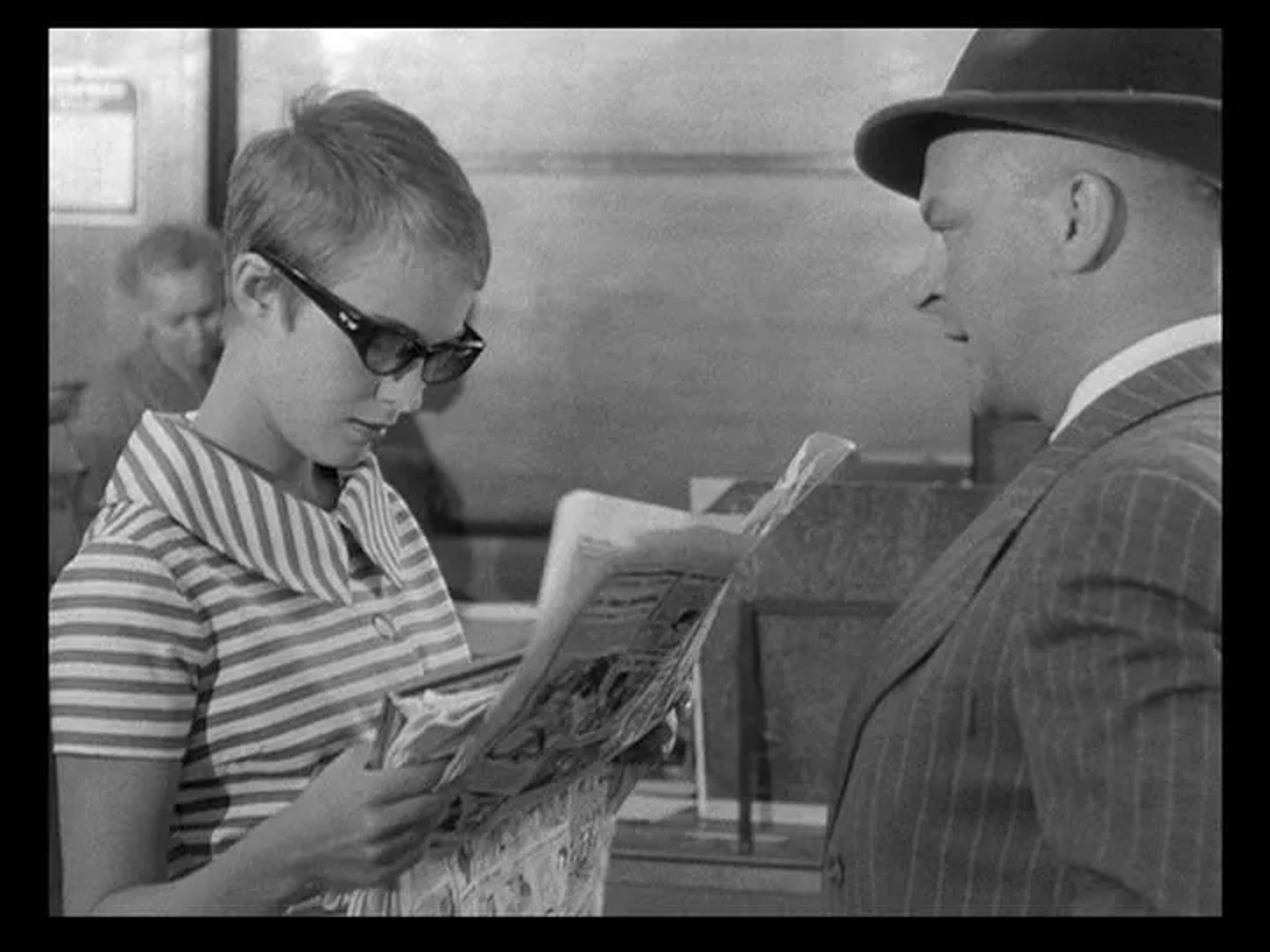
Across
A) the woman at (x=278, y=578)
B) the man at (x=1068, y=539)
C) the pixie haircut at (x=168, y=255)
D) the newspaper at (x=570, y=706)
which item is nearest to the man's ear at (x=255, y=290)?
the woman at (x=278, y=578)

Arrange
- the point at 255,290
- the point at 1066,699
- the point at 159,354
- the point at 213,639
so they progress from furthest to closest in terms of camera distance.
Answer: the point at 159,354 < the point at 255,290 < the point at 213,639 < the point at 1066,699

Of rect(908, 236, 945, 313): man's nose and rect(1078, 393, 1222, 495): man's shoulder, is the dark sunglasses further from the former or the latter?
rect(1078, 393, 1222, 495): man's shoulder

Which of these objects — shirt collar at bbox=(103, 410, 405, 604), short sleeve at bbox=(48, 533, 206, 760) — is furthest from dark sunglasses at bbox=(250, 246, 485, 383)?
short sleeve at bbox=(48, 533, 206, 760)

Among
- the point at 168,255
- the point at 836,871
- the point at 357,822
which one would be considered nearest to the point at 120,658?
the point at 357,822

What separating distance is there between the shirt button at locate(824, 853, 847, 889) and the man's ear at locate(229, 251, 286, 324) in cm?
63

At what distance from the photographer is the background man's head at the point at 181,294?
3.79 m

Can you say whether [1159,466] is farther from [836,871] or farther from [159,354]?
[159,354]

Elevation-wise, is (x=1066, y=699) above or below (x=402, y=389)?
below

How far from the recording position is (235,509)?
1.63 metres

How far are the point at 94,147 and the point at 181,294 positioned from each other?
1.56 ft

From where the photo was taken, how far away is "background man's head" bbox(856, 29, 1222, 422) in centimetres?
146

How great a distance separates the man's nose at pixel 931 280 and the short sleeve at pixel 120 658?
62 centimetres
